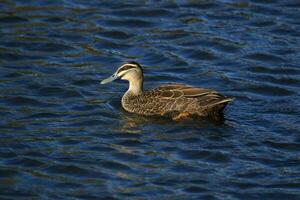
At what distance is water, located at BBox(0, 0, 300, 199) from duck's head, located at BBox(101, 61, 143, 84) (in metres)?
0.43

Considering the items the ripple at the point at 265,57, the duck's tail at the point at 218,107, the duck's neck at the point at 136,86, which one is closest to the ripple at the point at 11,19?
the duck's neck at the point at 136,86

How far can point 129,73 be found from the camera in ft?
51.0

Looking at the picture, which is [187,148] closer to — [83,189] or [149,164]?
[149,164]

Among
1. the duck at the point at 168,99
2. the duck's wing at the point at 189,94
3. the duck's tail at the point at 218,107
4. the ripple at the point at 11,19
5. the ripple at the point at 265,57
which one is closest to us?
the duck's tail at the point at 218,107

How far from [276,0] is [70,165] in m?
8.57

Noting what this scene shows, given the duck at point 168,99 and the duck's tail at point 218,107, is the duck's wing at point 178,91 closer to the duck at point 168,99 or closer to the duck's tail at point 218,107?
the duck at point 168,99

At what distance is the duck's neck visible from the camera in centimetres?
1562

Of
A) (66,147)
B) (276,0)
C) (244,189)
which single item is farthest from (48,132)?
(276,0)

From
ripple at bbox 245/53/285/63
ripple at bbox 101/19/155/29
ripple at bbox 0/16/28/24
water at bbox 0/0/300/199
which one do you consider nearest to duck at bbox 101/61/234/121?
water at bbox 0/0/300/199

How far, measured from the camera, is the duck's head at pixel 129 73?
15.5 meters

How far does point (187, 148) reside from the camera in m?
13.6

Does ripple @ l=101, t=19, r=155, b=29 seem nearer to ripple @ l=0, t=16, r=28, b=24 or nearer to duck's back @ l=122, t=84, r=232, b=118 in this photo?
ripple @ l=0, t=16, r=28, b=24

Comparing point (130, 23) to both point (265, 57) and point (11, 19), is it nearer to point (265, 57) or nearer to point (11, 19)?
point (11, 19)

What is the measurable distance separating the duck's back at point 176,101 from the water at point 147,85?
8.0 inches
